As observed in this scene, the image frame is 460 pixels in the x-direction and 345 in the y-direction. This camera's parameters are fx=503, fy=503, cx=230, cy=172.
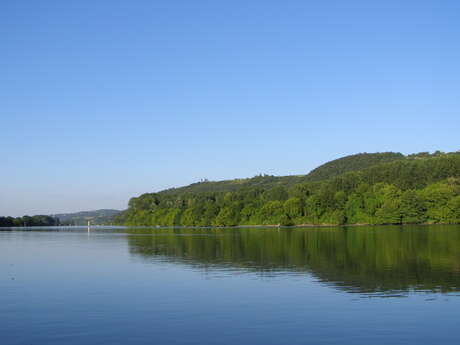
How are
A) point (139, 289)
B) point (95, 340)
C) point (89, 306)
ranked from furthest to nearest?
point (139, 289) → point (89, 306) → point (95, 340)

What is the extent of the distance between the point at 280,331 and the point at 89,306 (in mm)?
13107

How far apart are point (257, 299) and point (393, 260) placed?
24977 millimetres

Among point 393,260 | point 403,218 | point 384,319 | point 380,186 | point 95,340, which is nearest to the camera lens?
point 95,340

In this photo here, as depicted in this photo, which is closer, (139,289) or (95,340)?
(95,340)

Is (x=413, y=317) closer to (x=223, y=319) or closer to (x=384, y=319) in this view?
(x=384, y=319)

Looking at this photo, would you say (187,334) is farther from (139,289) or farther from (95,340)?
(139,289)

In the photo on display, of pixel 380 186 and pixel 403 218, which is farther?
pixel 380 186

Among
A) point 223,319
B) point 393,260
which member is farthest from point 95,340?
point 393,260

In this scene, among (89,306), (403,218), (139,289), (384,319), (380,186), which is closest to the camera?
(384,319)

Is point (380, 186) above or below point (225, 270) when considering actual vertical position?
above

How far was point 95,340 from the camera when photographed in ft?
74.1

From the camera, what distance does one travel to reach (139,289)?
3756 centimetres

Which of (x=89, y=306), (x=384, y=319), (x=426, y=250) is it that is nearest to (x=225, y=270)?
(x=89, y=306)

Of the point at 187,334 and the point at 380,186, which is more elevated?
the point at 380,186
